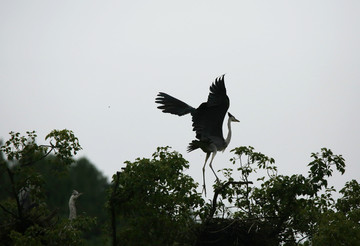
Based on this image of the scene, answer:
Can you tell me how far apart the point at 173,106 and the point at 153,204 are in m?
2.89

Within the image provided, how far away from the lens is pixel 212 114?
1021 cm

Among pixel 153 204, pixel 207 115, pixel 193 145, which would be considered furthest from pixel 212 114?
pixel 153 204

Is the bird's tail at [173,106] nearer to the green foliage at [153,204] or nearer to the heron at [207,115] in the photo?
the heron at [207,115]

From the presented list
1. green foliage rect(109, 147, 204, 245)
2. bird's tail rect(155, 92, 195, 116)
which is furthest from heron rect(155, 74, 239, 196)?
green foliage rect(109, 147, 204, 245)

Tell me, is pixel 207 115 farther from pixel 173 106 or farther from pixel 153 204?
pixel 153 204

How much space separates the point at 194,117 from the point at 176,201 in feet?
8.67

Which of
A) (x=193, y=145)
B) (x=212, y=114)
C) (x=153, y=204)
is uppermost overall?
(x=212, y=114)

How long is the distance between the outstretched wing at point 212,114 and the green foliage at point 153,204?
6.14 ft

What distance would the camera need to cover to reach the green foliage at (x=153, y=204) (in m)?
7.71

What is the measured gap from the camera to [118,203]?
25.7 feet

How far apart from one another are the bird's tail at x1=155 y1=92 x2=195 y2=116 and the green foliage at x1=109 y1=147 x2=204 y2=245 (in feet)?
7.12

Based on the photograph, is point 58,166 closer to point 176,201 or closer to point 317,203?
point 176,201

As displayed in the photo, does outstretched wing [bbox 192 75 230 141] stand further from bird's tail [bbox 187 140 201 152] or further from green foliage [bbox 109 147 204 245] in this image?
green foliage [bbox 109 147 204 245]

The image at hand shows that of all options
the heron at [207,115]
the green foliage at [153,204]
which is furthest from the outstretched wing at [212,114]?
the green foliage at [153,204]
